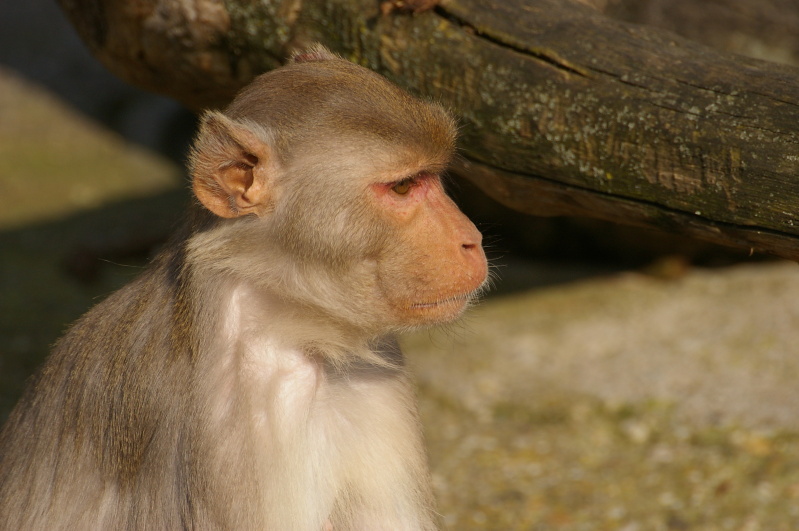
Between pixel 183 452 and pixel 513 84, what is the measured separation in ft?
5.05

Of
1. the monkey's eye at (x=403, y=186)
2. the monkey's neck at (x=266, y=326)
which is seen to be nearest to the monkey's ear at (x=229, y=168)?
the monkey's neck at (x=266, y=326)

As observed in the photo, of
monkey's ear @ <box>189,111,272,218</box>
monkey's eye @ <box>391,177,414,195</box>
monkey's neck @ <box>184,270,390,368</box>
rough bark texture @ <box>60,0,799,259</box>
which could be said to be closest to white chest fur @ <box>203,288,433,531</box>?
monkey's neck @ <box>184,270,390,368</box>

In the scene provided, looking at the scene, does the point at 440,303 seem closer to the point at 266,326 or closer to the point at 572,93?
the point at 266,326

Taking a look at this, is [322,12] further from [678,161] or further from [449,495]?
[449,495]

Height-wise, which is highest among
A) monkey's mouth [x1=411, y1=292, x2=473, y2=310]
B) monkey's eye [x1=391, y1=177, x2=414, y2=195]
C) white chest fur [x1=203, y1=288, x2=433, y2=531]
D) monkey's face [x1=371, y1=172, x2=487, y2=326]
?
monkey's eye [x1=391, y1=177, x2=414, y2=195]

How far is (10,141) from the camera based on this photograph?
7.81 meters

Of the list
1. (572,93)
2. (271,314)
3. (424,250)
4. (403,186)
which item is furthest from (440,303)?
(572,93)

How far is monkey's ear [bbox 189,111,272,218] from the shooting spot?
7.95 feet

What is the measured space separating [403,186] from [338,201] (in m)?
0.17

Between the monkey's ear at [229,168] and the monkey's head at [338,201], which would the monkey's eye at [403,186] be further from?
the monkey's ear at [229,168]

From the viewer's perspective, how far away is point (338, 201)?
2508mm

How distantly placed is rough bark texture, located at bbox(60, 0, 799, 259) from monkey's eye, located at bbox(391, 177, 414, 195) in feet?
2.46

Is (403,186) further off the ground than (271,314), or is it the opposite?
(403,186)

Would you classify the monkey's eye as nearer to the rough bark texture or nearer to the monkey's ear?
the monkey's ear
